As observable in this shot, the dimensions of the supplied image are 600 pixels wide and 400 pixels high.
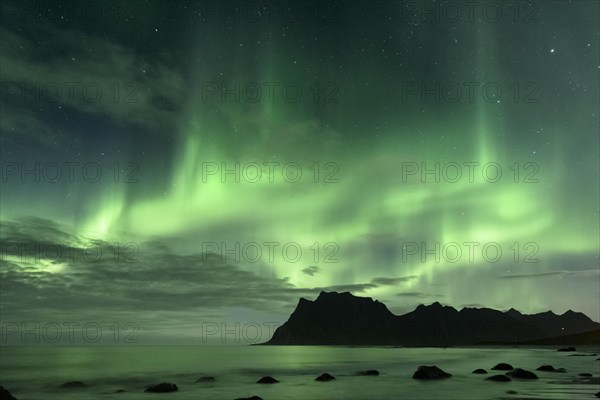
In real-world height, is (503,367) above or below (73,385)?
above

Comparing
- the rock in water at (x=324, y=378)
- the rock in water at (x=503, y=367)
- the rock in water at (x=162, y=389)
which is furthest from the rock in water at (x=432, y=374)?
the rock in water at (x=162, y=389)

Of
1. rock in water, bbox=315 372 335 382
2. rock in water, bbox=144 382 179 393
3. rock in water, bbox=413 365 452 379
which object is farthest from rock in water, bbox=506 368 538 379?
rock in water, bbox=144 382 179 393

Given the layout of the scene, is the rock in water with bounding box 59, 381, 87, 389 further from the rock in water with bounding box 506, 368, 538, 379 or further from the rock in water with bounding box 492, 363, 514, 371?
the rock in water with bounding box 492, 363, 514, 371

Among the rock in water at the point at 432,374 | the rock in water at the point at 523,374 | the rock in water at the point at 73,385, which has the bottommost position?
the rock in water at the point at 73,385

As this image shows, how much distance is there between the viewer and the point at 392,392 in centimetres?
4844

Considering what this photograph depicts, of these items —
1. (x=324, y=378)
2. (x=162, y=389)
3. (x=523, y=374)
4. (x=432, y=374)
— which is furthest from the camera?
(x=324, y=378)

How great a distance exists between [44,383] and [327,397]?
39010 mm

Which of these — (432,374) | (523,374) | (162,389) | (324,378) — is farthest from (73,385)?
(523,374)

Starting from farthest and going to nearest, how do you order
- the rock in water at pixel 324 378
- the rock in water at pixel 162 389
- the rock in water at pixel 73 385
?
the rock in water at pixel 324 378, the rock in water at pixel 73 385, the rock in water at pixel 162 389

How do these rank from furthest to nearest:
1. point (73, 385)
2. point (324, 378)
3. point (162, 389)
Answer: point (324, 378) < point (73, 385) < point (162, 389)

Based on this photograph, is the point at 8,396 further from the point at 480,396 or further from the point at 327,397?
the point at 480,396

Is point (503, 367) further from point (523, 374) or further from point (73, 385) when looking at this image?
point (73, 385)

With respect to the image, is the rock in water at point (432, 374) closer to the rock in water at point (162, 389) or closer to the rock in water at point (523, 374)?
the rock in water at point (523, 374)

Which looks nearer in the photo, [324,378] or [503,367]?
[324,378]
